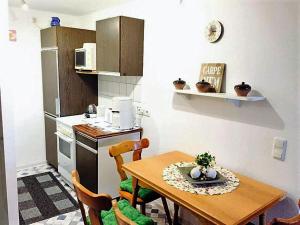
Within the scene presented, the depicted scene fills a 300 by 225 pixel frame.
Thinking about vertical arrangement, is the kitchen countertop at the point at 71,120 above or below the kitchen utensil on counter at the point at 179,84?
below

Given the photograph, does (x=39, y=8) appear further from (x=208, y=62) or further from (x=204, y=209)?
(x=204, y=209)

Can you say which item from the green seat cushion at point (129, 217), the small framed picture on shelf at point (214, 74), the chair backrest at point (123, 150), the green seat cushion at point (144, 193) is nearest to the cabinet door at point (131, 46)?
the chair backrest at point (123, 150)

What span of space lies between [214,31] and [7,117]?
1.66 m

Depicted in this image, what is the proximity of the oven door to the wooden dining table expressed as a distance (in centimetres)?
128

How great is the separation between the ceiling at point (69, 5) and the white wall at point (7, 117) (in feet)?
5.35

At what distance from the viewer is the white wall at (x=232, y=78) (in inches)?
66.6

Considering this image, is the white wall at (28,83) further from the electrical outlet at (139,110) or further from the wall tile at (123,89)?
the electrical outlet at (139,110)

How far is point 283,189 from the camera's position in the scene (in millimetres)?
1754

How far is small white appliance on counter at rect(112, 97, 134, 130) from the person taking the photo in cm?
280

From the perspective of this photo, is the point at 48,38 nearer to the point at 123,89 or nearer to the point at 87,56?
the point at 87,56

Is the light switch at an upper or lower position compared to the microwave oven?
lower

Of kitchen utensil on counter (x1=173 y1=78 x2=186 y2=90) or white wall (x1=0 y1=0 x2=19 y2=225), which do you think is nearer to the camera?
white wall (x1=0 y1=0 x2=19 y2=225)

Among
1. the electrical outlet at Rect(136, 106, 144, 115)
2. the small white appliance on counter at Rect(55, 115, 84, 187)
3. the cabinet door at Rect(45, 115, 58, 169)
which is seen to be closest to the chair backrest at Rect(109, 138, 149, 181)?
the electrical outlet at Rect(136, 106, 144, 115)

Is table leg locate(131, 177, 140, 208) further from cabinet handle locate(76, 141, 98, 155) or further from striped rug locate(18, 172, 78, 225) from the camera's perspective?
striped rug locate(18, 172, 78, 225)
